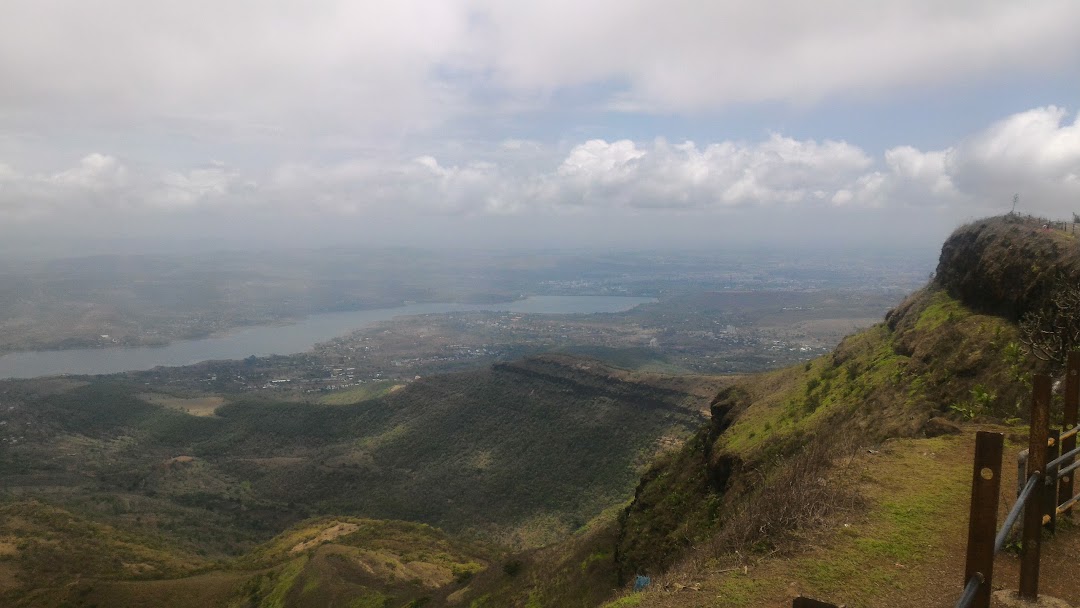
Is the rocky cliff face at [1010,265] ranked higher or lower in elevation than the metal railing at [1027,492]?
higher

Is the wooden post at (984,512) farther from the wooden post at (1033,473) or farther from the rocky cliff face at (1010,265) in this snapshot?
the rocky cliff face at (1010,265)

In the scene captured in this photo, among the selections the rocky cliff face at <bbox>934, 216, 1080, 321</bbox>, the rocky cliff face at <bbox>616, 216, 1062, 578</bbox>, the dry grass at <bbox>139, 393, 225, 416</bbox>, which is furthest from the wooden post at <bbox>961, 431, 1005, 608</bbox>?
the dry grass at <bbox>139, 393, 225, 416</bbox>

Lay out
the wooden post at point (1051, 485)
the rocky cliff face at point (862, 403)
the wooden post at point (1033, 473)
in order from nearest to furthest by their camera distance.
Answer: the wooden post at point (1033, 473) < the wooden post at point (1051, 485) < the rocky cliff face at point (862, 403)

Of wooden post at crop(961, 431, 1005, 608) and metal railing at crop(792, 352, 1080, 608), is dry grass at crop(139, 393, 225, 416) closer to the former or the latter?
metal railing at crop(792, 352, 1080, 608)

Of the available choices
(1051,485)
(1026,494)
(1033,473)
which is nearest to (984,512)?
(1026,494)

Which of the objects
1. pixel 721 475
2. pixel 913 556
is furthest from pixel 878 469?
pixel 721 475

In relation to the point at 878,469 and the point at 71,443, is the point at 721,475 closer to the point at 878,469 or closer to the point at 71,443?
the point at 878,469

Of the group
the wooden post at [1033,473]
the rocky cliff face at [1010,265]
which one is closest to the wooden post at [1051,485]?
the wooden post at [1033,473]

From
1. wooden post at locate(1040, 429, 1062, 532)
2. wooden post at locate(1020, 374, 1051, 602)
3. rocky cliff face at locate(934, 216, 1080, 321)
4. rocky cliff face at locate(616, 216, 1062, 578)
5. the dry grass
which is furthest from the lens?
the dry grass
